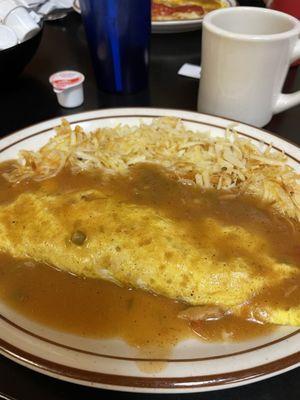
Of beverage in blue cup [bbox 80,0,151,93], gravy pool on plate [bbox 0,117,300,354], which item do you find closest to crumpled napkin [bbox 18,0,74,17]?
beverage in blue cup [bbox 80,0,151,93]

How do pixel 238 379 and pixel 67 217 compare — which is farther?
pixel 67 217

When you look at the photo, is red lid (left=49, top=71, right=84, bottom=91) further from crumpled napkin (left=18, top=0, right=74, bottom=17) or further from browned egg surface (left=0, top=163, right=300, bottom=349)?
crumpled napkin (left=18, top=0, right=74, bottom=17)

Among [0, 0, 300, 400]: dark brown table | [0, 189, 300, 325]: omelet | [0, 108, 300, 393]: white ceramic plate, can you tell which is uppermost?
[0, 108, 300, 393]: white ceramic plate

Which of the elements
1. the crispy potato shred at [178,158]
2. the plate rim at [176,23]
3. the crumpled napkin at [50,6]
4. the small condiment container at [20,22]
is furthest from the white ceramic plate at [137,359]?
the crumpled napkin at [50,6]

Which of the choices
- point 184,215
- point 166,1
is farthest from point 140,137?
point 166,1

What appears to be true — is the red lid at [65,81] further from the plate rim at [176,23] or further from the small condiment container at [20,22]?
the plate rim at [176,23]

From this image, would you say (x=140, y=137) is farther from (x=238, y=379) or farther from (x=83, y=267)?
(x=238, y=379)
